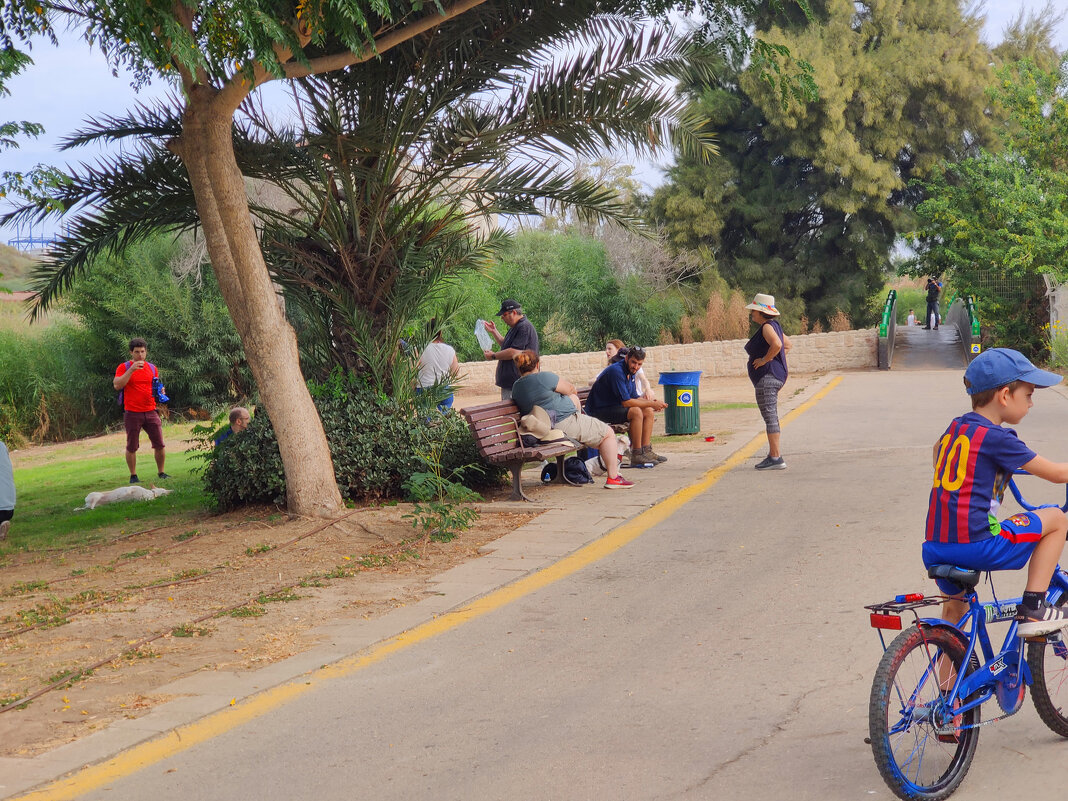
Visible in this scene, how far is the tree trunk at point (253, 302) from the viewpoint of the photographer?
352 inches

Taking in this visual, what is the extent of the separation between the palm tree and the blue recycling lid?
4208 millimetres

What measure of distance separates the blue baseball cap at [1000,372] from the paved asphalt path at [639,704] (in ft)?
4.61

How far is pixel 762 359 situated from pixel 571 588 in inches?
210

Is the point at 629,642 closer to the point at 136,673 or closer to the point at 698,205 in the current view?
the point at 136,673

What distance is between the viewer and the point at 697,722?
15.0ft

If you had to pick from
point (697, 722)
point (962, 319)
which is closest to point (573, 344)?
point (962, 319)

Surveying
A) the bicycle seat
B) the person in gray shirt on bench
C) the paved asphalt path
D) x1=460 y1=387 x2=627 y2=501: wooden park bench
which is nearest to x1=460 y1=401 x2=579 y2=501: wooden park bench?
x1=460 y1=387 x2=627 y2=501: wooden park bench

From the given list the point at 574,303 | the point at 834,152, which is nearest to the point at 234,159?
the point at 574,303

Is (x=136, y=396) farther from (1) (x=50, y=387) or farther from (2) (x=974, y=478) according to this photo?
(1) (x=50, y=387)

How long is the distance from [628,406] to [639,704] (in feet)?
23.9

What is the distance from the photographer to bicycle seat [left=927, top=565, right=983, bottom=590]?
153 inches

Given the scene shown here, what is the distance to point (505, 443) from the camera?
10.3 m

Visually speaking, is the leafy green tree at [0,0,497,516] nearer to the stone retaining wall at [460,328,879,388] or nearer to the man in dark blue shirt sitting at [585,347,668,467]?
the man in dark blue shirt sitting at [585,347,668,467]

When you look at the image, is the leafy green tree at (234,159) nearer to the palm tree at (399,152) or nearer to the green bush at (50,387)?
the palm tree at (399,152)
